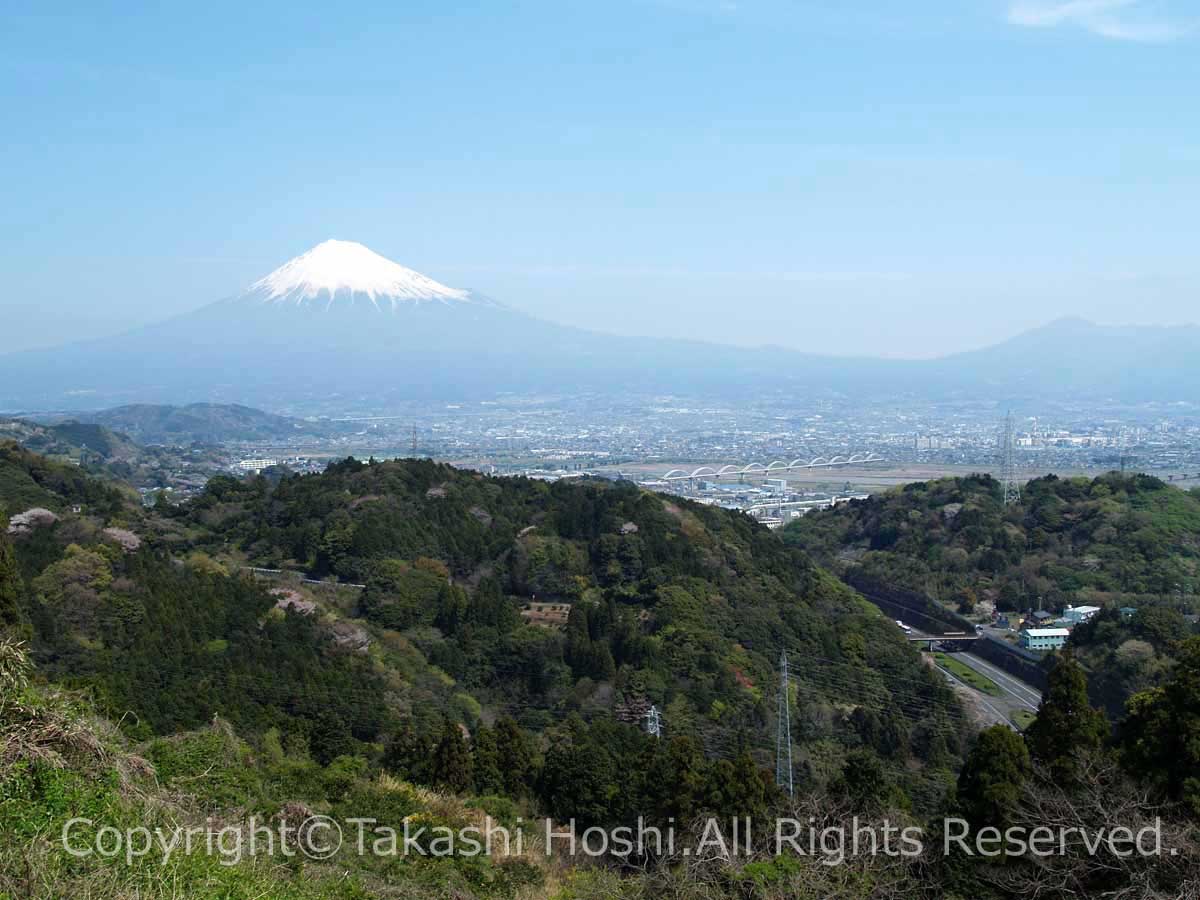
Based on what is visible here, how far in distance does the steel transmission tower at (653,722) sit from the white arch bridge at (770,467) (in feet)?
106

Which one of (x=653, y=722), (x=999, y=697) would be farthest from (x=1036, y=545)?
(x=653, y=722)

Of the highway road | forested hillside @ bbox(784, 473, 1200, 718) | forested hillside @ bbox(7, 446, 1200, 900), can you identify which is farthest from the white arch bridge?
the highway road

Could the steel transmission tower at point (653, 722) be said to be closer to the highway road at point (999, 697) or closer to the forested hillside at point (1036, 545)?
the highway road at point (999, 697)

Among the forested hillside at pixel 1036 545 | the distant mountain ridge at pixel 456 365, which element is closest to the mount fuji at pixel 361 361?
the distant mountain ridge at pixel 456 365

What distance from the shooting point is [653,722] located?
1322 centimetres

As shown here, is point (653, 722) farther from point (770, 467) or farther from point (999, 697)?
point (770, 467)

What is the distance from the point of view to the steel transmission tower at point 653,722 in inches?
512

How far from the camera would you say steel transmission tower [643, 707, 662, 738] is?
12992mm

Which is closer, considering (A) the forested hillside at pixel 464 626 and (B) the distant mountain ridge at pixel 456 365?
(A) the forested hillside at pixel 464 626

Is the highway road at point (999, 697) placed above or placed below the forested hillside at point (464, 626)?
below

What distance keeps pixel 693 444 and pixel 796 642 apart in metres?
50.6

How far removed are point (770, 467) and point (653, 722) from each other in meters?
43.4

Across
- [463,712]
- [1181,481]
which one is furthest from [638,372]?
[463,712]

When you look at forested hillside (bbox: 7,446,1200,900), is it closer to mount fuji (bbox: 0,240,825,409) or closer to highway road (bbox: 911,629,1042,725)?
highway road (bbox: 911,629,1042,725)
